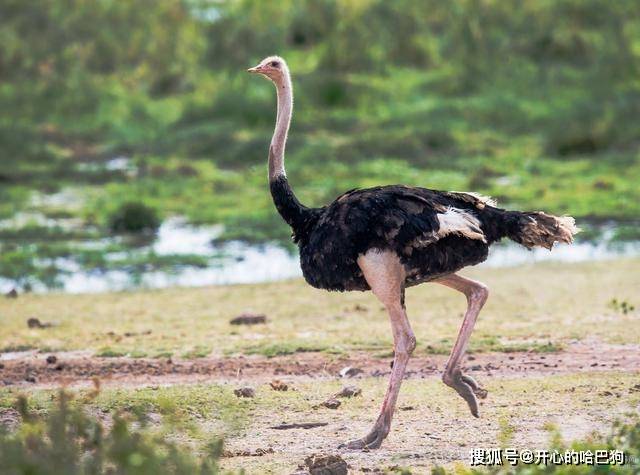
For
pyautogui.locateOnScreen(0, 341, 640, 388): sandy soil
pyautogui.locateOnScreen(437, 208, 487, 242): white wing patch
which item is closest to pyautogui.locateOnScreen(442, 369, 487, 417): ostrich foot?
pyautogui.locateOnScreen(437, 208, 487, 242): white wing patch

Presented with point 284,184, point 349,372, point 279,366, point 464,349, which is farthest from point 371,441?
point 279,366

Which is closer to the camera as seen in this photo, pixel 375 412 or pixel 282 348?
pixel 375 412

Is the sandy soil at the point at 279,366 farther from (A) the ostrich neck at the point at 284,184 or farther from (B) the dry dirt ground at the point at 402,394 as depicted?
(A) the ostrich neck at the point at 284,184

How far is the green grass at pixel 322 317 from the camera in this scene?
9710 mm

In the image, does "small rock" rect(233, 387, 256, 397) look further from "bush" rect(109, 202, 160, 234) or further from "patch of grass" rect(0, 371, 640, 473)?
"bush" rect(109, 202, 160, 234)

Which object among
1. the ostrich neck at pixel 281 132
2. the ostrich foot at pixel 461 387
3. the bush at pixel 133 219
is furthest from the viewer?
the bush at pixel 133 219

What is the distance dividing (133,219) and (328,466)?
949 cm

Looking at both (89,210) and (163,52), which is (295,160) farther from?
(163,52)

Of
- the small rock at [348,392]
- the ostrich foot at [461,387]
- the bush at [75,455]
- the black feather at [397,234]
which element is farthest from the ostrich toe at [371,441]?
the bush at [75,455]

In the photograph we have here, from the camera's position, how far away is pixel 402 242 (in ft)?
23.7

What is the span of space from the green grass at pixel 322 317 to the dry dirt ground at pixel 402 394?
0.32 meters

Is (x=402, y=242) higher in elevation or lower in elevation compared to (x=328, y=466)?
higher

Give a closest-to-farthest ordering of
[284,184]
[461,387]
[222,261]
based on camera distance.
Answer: [461,387] < [284,184] < [222,261]

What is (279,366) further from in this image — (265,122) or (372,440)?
(265,122)
